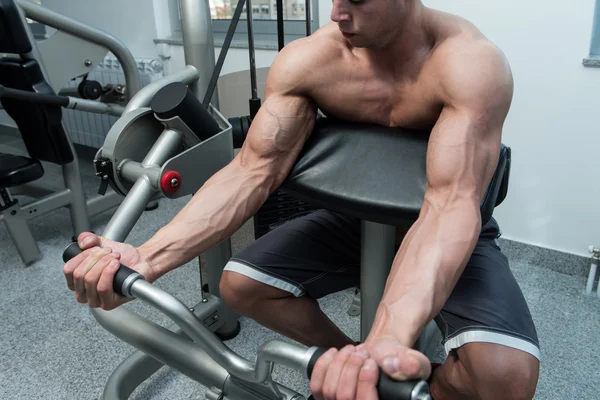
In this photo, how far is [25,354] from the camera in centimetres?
179

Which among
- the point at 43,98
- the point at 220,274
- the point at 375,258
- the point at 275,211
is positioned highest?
the point at 43,98

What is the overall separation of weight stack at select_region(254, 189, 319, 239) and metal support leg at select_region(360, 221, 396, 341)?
0.78m

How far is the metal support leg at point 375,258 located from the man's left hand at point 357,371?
0.48 metres

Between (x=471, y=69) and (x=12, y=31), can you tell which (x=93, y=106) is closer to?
(x=12, y=31)

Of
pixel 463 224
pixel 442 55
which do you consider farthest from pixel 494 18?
pixel 463 224

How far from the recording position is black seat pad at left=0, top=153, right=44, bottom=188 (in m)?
2.18

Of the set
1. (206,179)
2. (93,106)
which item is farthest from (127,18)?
(206,179)

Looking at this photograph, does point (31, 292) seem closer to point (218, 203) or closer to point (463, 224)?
point (218, 203)

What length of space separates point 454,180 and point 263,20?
87.3 inches

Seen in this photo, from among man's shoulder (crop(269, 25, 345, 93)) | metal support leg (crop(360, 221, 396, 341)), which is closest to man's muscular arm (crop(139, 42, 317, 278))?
man's shoulder (crop(269, 25, 345, 93))

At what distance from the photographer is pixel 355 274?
131 centimetres

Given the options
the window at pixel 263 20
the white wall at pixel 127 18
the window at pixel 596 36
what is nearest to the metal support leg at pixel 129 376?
the window at pixel 263 20

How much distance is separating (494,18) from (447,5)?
0.63ft

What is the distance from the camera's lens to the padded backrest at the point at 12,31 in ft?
6.63
